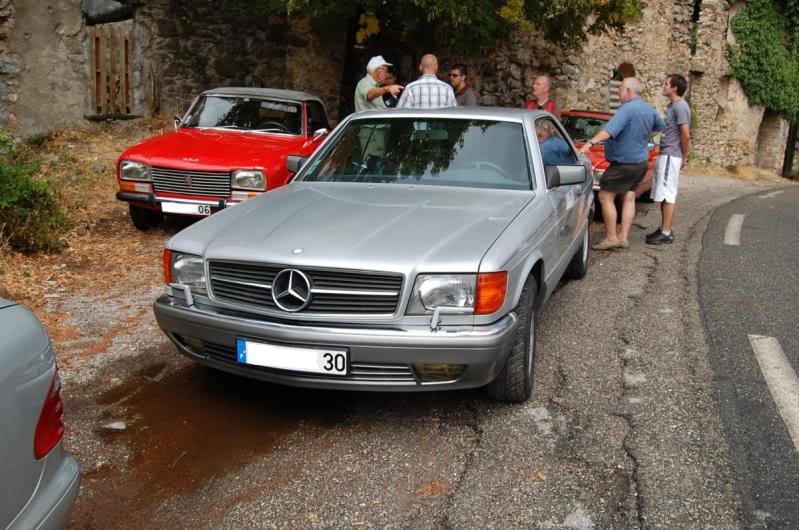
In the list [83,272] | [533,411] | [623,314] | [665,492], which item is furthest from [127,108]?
[665,492]

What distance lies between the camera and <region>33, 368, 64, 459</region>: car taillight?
2.02 m

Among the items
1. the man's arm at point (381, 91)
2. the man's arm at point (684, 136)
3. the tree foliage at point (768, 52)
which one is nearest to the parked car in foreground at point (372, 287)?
the man's arm at point (381, 91)

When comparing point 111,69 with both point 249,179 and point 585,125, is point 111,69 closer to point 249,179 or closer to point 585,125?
point 249,179

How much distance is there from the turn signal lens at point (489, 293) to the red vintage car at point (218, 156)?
14.3ft

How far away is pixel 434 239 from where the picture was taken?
138 inches

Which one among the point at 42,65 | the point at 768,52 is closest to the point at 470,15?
the point at 42,65

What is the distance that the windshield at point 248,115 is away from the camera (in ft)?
27.7

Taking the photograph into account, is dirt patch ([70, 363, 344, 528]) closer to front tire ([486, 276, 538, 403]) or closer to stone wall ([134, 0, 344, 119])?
front tire ([486, 276, 538, 403])

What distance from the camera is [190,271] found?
3.67 meters

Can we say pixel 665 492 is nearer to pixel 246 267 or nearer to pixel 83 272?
pixel 246 267

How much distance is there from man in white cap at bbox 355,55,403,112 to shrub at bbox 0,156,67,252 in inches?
132

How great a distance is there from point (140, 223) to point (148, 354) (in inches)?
146

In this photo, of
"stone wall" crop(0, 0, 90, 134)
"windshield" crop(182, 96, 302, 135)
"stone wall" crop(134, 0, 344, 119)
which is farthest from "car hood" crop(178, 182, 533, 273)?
"stone wall" crop(134, 0, 344, 119)

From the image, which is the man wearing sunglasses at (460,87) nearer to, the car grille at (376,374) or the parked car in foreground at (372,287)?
the parked car in foreground at (372,287)
